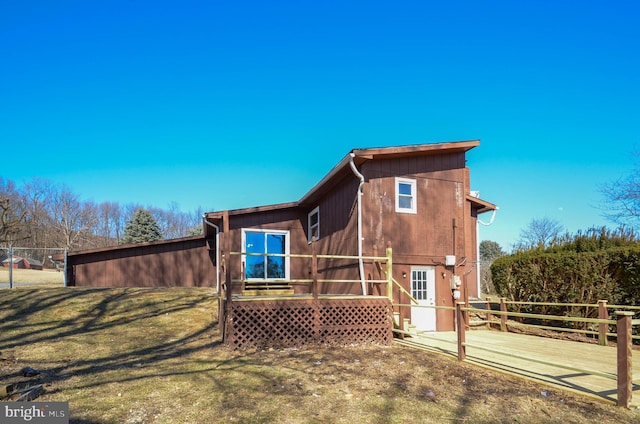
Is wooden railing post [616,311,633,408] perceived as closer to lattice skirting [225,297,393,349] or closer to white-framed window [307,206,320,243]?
lattice skirting [225,297,393,349]

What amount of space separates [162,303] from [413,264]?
7214 millimetres

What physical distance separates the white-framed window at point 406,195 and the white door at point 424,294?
172 cm

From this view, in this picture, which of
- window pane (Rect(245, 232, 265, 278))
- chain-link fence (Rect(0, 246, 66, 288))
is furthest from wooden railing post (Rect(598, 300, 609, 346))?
chain-link fence (Rect(0, 246, 66, 288))

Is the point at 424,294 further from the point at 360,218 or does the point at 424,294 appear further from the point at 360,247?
the point at 360,218

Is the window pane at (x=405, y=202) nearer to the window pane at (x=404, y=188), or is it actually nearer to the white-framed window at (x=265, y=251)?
the window pane at (x=404, y=188)

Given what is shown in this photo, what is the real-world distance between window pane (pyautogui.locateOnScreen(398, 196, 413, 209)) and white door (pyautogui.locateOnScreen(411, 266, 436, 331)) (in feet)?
5.82

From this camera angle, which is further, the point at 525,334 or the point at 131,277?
the point at 131,277

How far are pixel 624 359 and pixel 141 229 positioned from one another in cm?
3633

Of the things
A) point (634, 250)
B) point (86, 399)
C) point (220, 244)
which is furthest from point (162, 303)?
point (634, 250)

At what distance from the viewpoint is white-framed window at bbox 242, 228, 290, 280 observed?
13797 millimetres

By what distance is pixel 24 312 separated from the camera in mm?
9742

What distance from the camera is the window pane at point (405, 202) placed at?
1145 centimetres

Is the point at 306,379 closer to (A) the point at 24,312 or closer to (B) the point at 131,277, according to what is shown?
(A) the point at 24,312

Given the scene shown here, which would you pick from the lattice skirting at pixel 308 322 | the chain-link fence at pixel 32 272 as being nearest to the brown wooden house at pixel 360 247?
the lattice skirting at pixel 308 322
